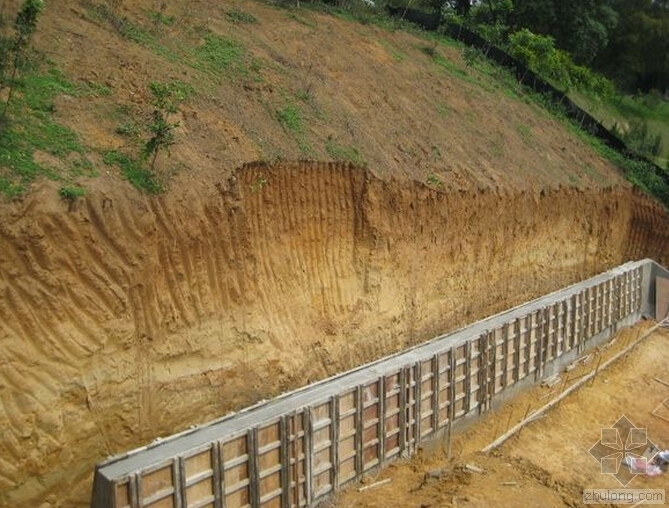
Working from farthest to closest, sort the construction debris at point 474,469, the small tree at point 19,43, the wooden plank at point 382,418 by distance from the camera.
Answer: the construction debris at point 474,469, the wooden plank at point 382,418, the small tree at point 19,43

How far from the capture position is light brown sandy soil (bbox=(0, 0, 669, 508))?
7.21 metres

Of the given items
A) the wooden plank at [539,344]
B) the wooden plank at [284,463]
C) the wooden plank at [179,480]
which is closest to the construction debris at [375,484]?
the wooden plank at [284,463]

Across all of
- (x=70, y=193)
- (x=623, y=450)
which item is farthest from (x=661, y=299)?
(x=70, y=193)

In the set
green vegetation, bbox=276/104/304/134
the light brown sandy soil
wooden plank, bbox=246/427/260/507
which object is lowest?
wooden plank, bbox=246/427/260/507

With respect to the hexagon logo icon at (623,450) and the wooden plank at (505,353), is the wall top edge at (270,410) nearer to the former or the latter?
the wooden plank at (505,353)

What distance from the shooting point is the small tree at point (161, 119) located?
8.56 m

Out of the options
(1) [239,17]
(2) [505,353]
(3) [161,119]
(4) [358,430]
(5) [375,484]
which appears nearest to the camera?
(3) [161,119]

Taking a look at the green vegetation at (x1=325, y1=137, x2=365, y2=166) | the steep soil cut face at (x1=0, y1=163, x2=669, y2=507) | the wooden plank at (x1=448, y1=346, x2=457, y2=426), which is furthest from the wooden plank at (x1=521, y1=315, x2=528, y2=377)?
the green vegetation at (x1=325, y1=137, x2=365, y2=166)

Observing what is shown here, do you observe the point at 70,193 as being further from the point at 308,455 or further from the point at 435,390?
the point at 435,390

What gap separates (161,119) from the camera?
28.8 feet

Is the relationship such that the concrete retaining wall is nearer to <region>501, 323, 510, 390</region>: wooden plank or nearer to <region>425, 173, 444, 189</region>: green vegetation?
<region>501, 323, 510, 390</region>: wooden plank

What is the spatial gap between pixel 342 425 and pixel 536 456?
12.9ft

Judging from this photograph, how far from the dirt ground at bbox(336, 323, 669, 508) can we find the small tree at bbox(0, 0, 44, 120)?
6.67 m

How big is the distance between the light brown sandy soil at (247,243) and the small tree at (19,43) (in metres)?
0.61
